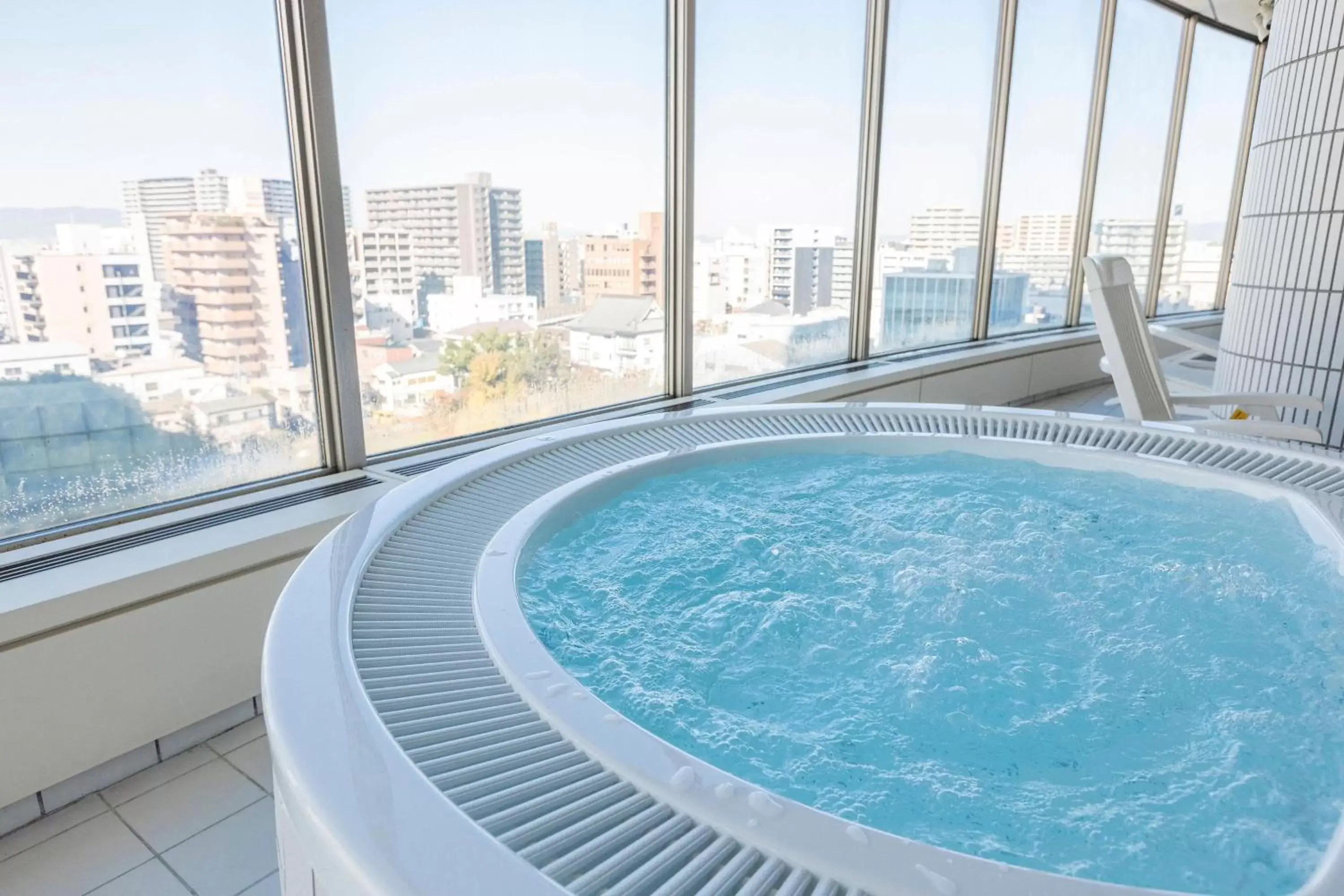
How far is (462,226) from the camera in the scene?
98.0 inches

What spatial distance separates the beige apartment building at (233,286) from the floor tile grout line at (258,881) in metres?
1.16

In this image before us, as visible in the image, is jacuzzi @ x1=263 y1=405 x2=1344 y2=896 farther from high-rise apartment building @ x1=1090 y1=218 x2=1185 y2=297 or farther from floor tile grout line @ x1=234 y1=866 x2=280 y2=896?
high-rise apartment building @ x1=1090 y1=218 x2=1185 y2=297

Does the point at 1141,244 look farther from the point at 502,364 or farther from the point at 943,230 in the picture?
the point at 502,364

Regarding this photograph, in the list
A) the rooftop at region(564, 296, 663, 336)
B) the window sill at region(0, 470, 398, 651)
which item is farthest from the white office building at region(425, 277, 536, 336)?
the window sill at region(0, 470, 398, 651)

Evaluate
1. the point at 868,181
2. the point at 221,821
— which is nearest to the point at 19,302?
the point at 221,821

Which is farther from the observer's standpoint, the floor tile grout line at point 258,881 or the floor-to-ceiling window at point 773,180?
the floor-to-ceiling window at point 773,180

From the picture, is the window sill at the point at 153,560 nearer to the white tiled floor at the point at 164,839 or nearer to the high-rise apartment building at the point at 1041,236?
the white tiled floor at the point at 164,839

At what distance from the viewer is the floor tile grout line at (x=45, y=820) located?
150 centimetres

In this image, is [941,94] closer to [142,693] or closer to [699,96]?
[699,96]


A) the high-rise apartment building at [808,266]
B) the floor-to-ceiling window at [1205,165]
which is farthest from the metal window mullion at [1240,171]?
the high-rise apartment building at [808,266]

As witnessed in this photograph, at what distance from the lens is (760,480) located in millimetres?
2100

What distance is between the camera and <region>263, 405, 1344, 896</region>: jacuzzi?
734 millimetres

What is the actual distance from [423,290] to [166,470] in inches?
32.7

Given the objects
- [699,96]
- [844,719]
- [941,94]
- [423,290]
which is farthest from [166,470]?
[941,94]
